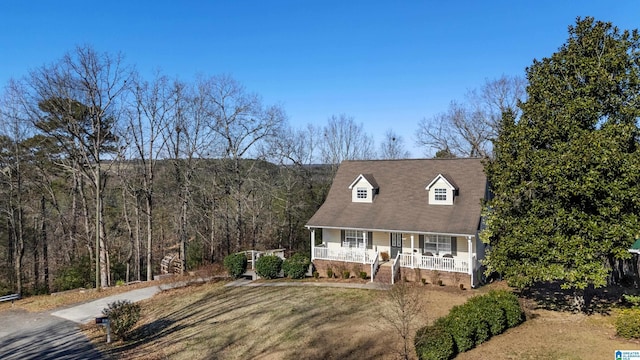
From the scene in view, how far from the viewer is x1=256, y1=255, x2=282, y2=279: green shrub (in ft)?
70.2

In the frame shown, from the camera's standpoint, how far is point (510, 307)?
11906mm

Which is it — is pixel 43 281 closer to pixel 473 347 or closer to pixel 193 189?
pixel 193 189

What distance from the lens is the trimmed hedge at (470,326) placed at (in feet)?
32.0

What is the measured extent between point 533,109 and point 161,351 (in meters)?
16.0

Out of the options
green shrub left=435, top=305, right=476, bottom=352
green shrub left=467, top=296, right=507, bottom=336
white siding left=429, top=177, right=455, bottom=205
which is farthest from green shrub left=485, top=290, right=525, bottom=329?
white siding left=429, top=177, right=455, bottom=205

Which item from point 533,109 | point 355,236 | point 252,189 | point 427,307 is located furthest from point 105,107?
point 533,109

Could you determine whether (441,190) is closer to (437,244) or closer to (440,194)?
(440,194)

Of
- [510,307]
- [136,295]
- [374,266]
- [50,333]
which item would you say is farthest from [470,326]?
[136,295]

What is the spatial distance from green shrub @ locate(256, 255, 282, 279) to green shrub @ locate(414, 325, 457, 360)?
41.3 feet

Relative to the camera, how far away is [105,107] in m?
22.2

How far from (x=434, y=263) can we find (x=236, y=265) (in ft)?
37.7

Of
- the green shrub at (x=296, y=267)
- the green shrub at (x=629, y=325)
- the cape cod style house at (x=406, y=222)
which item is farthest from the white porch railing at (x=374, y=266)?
the green shrub at (x=629, y=325)

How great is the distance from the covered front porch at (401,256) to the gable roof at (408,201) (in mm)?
967

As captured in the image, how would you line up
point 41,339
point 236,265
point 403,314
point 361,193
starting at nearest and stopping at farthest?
point 403,314
point 41,339
point 236,265
point 361,193
